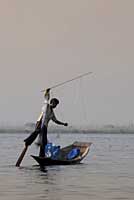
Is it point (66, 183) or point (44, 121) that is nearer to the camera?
point (66, 183)

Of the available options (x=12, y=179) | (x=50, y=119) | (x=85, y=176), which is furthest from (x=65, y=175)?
(x=50, y=119)

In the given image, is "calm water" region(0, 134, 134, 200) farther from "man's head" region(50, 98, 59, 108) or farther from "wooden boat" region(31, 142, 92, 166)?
"man's head" region(50, 98, 59, 108)

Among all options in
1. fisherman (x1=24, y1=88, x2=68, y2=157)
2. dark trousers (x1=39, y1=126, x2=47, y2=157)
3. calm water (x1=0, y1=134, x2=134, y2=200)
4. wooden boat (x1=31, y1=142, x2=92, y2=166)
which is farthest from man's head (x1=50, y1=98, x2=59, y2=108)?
calm water (x1=0, y1=134, x2=134, y2=200)

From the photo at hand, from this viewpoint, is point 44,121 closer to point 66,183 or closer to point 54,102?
point 54,102

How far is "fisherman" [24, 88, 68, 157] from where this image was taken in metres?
30.8

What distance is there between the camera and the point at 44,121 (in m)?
31.1

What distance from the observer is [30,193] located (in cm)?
2023

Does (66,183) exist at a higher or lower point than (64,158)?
lower

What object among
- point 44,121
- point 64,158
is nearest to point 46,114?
point 44,121

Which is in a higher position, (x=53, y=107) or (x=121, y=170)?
(x=53, y=107)

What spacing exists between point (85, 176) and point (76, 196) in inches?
253

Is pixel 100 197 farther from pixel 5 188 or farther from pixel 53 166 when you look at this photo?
pixel 53 166

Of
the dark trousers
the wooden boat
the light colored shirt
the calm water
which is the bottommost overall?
the calm water

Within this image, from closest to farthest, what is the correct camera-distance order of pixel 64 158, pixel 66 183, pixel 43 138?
1. pixel 66 183
2. pixel 43 138
3. pixel 64 158
